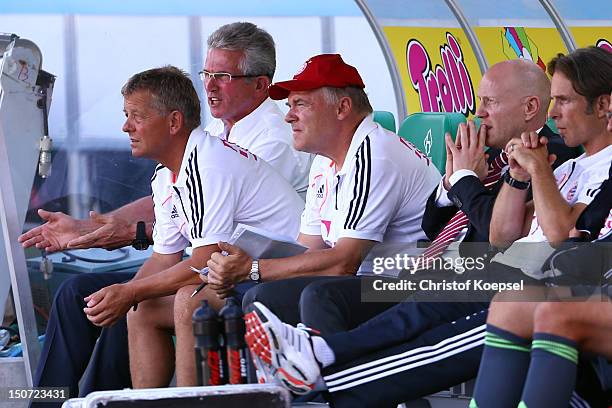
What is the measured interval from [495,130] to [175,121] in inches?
47.0

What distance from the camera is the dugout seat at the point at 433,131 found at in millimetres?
5230

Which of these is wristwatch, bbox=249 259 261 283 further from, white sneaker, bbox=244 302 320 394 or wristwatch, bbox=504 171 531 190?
wristwatch, bbox=504 171 531 190

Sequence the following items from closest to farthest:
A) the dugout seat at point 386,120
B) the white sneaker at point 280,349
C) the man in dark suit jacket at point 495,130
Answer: the white sneaker at point 280,349 → the man in dark suit jacket at point 495,130 → the dugout seat at point 386,120

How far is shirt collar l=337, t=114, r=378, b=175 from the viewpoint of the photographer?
4441 millimetres

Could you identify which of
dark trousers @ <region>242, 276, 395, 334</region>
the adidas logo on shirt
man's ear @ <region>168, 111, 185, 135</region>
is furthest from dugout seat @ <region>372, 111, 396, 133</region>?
dark trousers @ <region>242, 276, 395, 334</region>

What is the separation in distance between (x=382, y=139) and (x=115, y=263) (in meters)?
2.78

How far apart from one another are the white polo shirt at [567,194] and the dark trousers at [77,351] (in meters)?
1.64

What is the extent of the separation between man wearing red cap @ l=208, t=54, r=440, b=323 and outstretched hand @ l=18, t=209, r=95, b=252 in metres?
1.01

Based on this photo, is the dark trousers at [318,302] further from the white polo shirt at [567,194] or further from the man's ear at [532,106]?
the man's ear at [532,106]

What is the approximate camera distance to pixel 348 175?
4395 millimetres

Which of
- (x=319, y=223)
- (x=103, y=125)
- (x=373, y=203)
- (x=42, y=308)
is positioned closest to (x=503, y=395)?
(x=373, y=203)

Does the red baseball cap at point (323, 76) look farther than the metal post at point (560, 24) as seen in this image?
No

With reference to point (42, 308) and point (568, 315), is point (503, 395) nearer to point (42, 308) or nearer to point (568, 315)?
point (568, 315)

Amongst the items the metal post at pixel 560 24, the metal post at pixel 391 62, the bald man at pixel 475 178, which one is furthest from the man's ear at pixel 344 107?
the metal post at pixel 560 24
